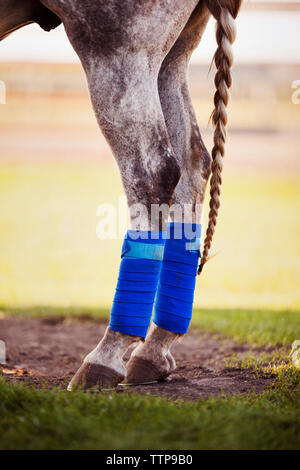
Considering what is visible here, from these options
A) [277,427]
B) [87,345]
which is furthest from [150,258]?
[87,345]

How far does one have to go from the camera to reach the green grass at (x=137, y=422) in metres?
1.85

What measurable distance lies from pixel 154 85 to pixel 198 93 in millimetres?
18653

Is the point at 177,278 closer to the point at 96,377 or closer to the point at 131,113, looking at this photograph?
the point at 96,377

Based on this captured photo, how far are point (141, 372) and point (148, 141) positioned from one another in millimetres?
1084

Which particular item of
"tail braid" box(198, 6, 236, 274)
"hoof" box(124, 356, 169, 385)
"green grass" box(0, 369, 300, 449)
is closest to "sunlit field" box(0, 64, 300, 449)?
"green grass" box(0, 369, 300, 449)

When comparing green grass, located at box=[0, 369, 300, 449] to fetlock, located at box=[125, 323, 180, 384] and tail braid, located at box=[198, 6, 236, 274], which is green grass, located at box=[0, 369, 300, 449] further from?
tail braid, located at box=[198, 6, 236, 274]

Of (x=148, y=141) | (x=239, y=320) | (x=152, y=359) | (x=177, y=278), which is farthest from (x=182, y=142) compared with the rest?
(x=239, y=320)

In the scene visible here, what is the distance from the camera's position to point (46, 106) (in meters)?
20.8

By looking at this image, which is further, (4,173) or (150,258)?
(4,173)

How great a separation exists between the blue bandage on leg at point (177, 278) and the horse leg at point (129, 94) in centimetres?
30

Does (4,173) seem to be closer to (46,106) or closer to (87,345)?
(46,106)

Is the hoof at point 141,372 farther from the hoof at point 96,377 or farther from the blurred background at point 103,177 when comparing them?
the blurred background at point 103,177

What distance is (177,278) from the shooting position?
2.78 m
